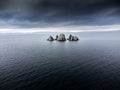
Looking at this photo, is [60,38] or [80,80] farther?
[60,38]

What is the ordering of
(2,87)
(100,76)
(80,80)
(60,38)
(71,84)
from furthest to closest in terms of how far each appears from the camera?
(60,38), (100,76), (80,80), (71,84), (2,87)

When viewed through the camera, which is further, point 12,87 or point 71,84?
point 71,84

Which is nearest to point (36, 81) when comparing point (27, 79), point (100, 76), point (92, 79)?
point (27, 79)

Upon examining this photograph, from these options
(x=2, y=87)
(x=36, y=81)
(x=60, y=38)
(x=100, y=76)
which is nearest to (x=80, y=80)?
(x=100, y=76)

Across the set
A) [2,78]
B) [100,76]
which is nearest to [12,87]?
[2,78]

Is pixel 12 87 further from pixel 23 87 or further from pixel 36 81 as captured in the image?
pixel 36 81

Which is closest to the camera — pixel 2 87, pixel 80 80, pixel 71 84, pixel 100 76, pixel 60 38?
pixel 2 87

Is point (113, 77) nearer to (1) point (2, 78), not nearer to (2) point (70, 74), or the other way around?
(2) point (70, 74)

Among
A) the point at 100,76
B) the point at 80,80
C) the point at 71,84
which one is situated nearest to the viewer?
the point at 71,84
